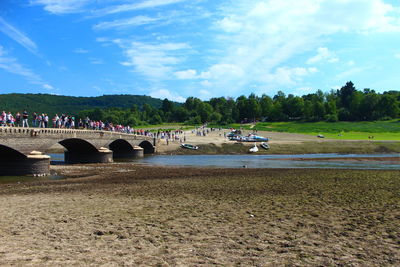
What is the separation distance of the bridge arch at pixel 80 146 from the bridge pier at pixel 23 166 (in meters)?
12.4

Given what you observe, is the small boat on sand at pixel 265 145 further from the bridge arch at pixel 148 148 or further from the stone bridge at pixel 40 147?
the stone bridge at pixel 40 147

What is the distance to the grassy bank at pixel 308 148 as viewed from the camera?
7406 cm

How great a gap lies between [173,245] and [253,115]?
601ft

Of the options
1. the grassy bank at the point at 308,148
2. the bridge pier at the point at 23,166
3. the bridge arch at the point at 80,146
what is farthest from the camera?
the grassy bank at the point at 308,148

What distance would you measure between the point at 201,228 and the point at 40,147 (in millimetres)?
27778

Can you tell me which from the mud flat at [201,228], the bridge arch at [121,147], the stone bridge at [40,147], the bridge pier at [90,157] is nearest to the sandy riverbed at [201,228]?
the mud flat at [201,228]

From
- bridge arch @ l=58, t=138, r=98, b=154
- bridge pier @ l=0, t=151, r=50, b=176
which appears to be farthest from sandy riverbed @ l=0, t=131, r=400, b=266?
bridge arch @ l=58, t=138, r=98, b=154

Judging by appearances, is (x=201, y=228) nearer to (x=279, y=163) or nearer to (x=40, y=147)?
(x=40, y=147)

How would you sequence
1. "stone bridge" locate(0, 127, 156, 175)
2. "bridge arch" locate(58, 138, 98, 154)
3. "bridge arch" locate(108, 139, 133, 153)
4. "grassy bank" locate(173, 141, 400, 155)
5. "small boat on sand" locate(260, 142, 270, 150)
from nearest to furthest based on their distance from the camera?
"stone bridge" locate(0, 127, 156, 175), "bridge arch" locate(58, 138, 98, 154), "bridge arch" locate(108, 139, 133, 153), "grassy bank" locate(173, 141, 400, 155), "small boat on sand" locate(260, 142, 270, 150)

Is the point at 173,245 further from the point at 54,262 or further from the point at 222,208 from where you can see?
the point at 222,208

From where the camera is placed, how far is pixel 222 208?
15859 mm

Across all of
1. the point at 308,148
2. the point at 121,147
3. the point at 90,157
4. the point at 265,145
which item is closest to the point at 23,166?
the point at 90,157

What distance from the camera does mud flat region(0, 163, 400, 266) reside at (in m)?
9.34

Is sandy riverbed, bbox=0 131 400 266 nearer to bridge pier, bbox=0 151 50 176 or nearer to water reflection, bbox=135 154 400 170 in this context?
bridge pier, bbox=0 151 50 176
